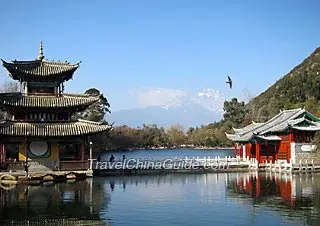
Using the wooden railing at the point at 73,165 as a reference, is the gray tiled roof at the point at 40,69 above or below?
above

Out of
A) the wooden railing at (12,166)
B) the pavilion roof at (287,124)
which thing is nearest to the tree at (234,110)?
the pavilion roof at (287,124)

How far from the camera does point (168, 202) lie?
24828 mm

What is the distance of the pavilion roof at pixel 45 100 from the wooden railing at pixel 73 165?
4234 mm

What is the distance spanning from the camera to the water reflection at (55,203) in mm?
20391

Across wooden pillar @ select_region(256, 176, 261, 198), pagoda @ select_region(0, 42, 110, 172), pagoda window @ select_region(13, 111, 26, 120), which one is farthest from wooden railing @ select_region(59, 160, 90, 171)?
wooden pillar @ select_region(256, 176, 261, 198)

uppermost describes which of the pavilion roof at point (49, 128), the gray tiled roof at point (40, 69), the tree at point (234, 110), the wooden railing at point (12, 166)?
the tree at point (234, 110)

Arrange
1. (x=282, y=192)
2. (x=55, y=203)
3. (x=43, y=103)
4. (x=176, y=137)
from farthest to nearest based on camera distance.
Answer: (x=176, y=137)
(x=43, y=103)
(x=282, y=192)
(x=55, y=203)

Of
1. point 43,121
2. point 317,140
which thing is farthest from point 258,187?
point 43,121

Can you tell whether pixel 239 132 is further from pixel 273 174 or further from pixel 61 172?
pixel 61 172

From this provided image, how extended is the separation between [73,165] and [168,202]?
13.7 m

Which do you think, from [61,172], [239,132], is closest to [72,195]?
[61,172]

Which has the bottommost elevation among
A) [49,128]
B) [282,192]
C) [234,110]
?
[282,192]

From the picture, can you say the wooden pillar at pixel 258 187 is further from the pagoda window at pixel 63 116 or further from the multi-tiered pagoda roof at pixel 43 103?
the pagoda window at pixel 63 116

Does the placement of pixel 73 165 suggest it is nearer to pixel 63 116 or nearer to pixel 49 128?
pixel 49 128
